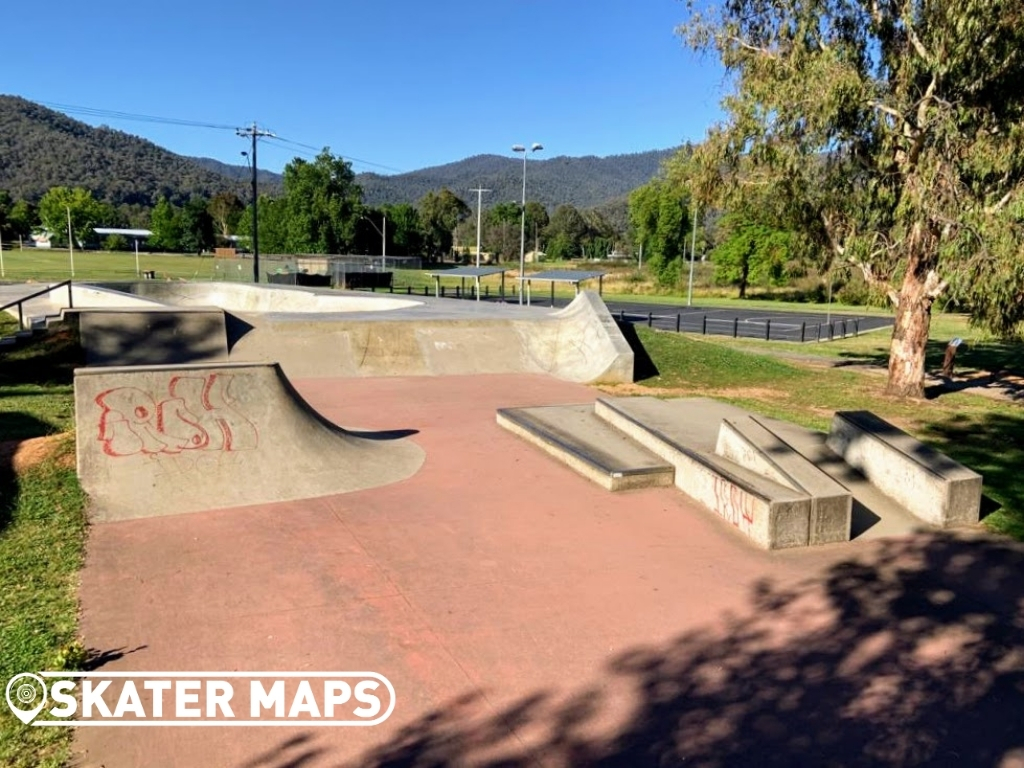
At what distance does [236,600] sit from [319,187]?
7557cm

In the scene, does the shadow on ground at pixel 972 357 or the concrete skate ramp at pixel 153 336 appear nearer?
the concrete skate ramp at pixel 153 336

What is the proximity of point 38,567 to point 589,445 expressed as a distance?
19.4 feet

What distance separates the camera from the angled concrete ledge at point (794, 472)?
22.3ft

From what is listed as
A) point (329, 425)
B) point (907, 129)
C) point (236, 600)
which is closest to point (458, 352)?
point (329, 425)

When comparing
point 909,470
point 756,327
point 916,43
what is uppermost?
point 916,43

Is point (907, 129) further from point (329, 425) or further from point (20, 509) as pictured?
point (20, 509)

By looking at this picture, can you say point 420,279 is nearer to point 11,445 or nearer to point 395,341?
point 395,341

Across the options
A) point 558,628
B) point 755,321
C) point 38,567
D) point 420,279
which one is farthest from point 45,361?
point 420,279

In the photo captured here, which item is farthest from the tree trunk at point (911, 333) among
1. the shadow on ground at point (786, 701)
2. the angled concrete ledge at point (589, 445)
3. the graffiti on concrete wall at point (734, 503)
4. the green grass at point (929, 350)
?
the shadow on ground at point (786, 701)

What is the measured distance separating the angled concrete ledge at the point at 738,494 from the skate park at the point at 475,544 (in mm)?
28

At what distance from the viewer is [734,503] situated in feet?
23.4

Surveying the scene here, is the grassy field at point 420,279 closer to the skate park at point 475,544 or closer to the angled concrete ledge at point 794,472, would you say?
the skate park at point 475,544

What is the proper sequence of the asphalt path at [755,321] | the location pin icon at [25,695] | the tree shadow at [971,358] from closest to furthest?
the location pin icon at [25,695] < the tree shadow at [971,358] < the asphalt path at [755,321]

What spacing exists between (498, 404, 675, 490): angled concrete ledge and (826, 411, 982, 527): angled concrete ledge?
2202 millimetres
